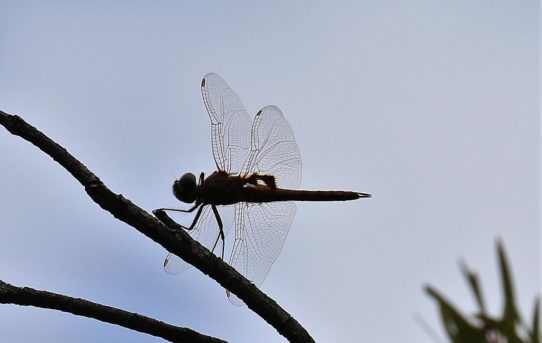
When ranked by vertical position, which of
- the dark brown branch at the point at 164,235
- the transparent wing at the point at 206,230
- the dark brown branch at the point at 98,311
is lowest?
the dark brown branch at the point at 98,311

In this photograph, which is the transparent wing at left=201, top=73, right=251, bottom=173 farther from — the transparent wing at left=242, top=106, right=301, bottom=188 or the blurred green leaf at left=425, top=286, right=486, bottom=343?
the blurred green leaf at left=425, top=286, right=486, bottom=343

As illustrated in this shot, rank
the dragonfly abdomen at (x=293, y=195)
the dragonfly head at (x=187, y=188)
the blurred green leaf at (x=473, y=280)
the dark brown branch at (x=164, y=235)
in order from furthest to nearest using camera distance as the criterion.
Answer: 1. the dragonfly abdomen at (x=293, y=195)
2. the dragonfly head at (x=187, y=188)
3. the dark brown branch at (x=164, y=235)
4. the blurred green leaf at (x=473, y=280)

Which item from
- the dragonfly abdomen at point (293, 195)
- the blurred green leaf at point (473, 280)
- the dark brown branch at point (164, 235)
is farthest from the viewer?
the dragonfly abdomen at point (293, 195)

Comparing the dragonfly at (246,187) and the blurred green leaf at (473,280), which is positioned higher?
the dragonfly at (246,187)

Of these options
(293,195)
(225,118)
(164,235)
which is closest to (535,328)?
(164,235)

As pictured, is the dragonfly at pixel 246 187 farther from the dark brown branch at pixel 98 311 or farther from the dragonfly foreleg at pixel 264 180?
the dark brown branch at pixel 98 311

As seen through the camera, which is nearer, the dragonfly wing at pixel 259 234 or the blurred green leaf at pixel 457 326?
the blurred green leaf at pixel 457 326

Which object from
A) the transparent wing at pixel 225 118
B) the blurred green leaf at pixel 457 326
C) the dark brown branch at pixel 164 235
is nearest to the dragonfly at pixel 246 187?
the transparent wing at pixel 225 118

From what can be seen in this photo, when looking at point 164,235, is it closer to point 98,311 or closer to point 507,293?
point 98,311

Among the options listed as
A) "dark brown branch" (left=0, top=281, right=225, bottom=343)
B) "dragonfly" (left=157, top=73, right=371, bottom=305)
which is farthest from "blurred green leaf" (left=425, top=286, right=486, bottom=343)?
"dragonfly" (left=157, top=73, right=371, bottom=305)
